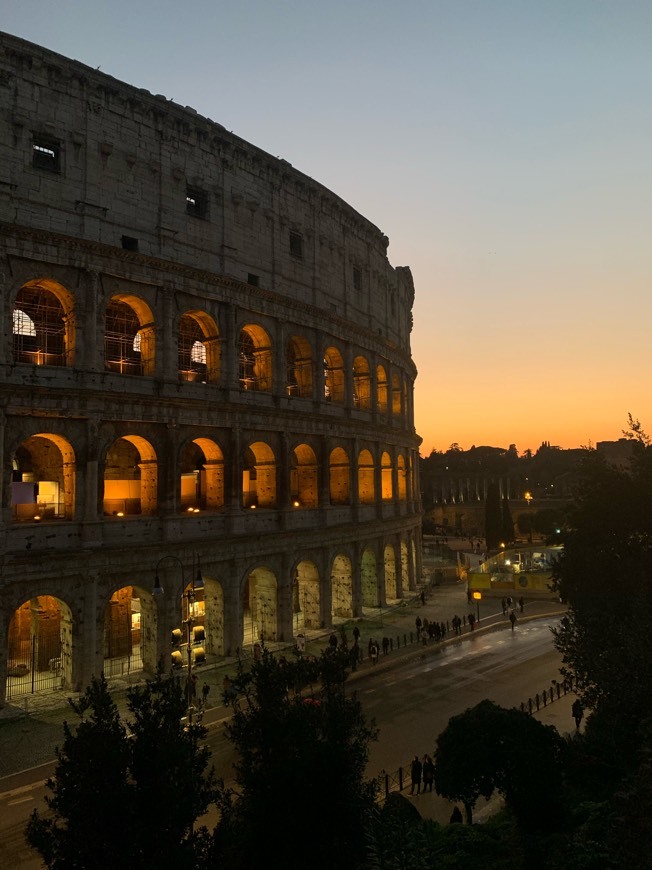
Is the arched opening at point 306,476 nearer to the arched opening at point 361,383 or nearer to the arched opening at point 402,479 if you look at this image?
the arched opening at point 361,383

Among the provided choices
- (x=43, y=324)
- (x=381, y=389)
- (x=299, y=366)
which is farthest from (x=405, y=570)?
(x=43, y=324)

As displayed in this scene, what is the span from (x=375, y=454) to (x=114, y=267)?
64.9ft

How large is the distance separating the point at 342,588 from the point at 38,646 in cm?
1633

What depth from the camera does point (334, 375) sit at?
37156 millimetres

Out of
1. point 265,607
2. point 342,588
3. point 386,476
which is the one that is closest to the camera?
point 265,607

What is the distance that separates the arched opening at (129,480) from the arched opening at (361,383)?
1525 cm

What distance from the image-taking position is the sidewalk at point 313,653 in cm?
1930

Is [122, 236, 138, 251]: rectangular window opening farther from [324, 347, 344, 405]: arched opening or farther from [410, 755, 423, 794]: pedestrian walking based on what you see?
[410, 755, 423, 794]: pedestrian walking

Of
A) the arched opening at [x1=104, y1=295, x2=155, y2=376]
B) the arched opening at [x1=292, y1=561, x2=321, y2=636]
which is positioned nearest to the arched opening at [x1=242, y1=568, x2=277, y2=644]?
the arched opening at [x1=292, y1=561, x2=321, y2=636]

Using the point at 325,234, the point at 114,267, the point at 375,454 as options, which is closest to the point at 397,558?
the point at 375,454

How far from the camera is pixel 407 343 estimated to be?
50.0 m

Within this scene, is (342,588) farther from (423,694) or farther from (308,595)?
(423,694)

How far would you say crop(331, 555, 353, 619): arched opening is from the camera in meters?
36.1

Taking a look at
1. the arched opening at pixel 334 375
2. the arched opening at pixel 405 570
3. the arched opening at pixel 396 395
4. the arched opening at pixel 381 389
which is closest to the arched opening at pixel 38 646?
the arched opening at pixel 334 375
